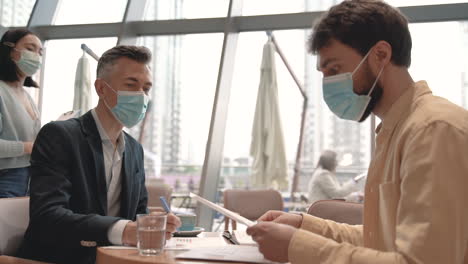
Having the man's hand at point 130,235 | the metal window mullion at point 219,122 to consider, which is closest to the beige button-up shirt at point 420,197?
the man's hand at point 130,235

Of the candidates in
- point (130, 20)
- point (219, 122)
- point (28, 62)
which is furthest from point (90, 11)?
point (28, 62)

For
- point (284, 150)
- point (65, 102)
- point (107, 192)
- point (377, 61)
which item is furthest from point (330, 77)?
point (65, 102)

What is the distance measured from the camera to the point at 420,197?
0.91 m

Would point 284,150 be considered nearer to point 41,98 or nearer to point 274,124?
point 274,124

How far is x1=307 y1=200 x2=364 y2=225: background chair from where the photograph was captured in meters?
1.92

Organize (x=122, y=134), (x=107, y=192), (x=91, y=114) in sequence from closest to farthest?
(x=107, y=192), (x=91, y=114), (x=122, y=134)

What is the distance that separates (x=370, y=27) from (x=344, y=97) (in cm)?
23

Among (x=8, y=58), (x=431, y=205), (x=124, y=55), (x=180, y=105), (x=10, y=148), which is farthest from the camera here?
(x=180, y=105)

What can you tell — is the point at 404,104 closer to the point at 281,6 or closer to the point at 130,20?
the point at 281,6

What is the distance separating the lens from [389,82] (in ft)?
4.00

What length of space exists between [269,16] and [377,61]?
3660 millimetres

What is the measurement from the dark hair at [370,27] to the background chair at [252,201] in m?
2.86

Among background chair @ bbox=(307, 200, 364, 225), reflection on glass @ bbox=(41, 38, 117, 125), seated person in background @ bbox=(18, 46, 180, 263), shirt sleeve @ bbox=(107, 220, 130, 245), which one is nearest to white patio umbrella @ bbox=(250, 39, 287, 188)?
reflection on glass @ bbox=(41, 38, 117, 125)

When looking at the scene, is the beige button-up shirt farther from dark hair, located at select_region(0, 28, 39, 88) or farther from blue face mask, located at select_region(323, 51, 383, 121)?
dark hair, located at select_region(0, 28, 39, 88)
